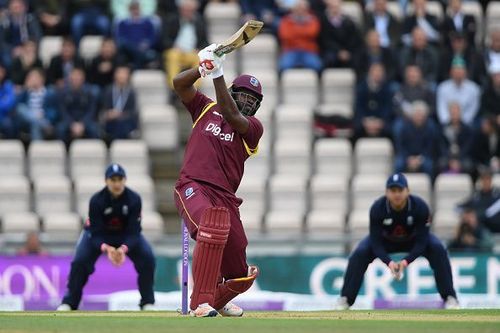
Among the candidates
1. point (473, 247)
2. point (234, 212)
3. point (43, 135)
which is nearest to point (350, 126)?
point (473, 247)

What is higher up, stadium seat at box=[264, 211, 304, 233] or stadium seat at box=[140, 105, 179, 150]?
stadium seat at box=[140, 105, 179, 150]

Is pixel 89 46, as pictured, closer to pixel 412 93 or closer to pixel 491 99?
pixel 412 93

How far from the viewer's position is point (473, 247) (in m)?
18.9

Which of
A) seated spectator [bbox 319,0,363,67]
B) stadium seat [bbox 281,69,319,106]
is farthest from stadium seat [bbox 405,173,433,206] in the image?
seated spectator [bbox 319,0,363,67]

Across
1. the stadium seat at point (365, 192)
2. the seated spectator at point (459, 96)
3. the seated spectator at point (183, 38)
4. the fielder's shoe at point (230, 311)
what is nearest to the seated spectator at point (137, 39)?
the seated spectator at point (183, 38)

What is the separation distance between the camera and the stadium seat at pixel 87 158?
20.1 metres

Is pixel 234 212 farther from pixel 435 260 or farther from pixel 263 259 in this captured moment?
pixel 263 259

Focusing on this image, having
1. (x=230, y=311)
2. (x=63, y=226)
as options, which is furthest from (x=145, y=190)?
(x=230, y=311)

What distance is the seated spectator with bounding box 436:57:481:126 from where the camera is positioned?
20984mm

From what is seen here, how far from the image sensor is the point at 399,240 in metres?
15.9

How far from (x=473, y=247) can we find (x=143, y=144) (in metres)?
4.97

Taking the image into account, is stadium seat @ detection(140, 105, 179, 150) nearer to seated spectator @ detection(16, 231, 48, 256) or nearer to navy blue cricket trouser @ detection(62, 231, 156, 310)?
seated spectator @ detection(16, 231, 48, 256)

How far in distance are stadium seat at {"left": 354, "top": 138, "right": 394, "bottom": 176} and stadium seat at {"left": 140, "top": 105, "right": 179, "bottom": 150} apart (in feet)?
8.94

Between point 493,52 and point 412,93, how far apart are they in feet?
6.75
